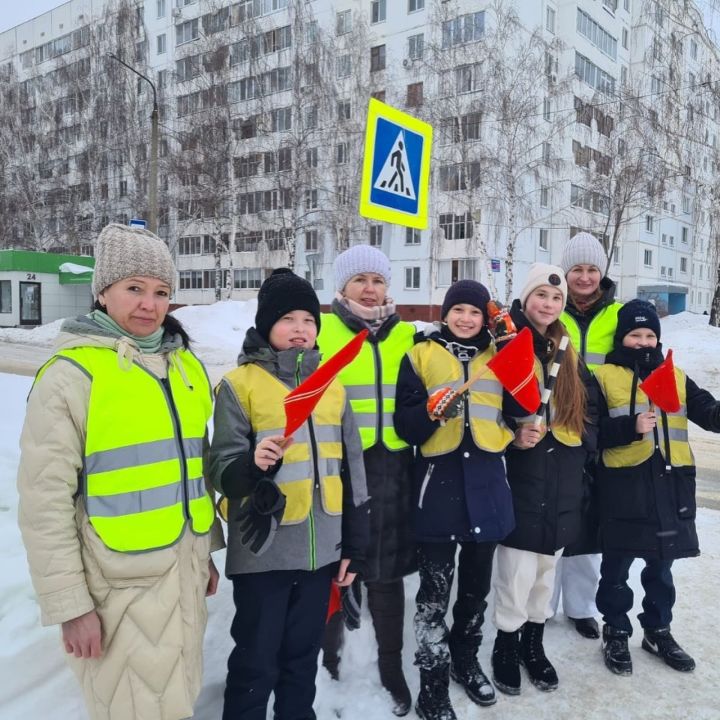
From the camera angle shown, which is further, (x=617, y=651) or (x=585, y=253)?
(x=585, y=253)

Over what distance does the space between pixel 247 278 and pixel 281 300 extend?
111ft

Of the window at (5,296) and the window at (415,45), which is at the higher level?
the window at (415,45)

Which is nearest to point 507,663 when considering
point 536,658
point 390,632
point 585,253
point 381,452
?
point 536,658

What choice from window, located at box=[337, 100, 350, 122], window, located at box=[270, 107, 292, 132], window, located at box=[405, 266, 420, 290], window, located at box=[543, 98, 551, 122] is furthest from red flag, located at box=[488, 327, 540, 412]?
window, located at box=[270, 107, 292, 132]

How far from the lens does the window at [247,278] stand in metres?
34.8

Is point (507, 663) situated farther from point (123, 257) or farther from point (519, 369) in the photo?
point (123, 257)

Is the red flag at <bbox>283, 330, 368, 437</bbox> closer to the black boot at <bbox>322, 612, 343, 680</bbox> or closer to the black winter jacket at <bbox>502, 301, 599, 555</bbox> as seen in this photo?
the black winter jacket at <bbox>502, 301, 599, 555</bbox>

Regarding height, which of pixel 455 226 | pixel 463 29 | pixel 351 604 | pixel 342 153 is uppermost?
pixel 463 29

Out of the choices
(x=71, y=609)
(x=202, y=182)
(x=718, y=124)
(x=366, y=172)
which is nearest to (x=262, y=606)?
(x=71, y=609)

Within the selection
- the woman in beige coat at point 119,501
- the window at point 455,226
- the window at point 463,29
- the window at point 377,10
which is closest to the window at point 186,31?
the window at point 377,10

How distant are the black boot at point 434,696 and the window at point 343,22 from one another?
2994cm

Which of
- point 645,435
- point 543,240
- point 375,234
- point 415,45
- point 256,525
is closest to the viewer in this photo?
point 256,525

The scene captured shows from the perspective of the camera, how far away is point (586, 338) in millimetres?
3336

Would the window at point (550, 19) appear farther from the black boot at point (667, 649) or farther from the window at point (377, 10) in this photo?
the black boot at point (667, 649)
